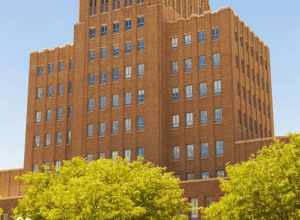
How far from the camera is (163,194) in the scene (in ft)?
160

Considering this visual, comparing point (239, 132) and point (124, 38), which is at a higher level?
point (124, 38)

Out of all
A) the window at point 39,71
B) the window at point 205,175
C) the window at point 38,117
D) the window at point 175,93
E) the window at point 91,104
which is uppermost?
the window at point 39,71

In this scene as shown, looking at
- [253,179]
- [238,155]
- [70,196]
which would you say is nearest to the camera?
[253,179]

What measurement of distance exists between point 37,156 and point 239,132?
32.6 meters

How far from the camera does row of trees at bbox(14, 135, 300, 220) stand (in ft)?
132

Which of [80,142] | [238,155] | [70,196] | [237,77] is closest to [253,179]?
[70,196]

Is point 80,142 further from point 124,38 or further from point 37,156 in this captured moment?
point 124,38

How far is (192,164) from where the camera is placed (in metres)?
80.6

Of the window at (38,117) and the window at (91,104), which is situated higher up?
the window at (91,104)

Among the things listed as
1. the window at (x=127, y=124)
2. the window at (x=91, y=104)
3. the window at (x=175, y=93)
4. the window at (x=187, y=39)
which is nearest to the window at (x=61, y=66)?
the window at (x=91, y=104)

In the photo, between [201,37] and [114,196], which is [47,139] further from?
[114,196]

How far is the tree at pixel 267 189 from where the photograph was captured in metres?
39.8

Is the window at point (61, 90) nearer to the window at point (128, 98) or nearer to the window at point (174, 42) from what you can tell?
the window at point (128, 98)

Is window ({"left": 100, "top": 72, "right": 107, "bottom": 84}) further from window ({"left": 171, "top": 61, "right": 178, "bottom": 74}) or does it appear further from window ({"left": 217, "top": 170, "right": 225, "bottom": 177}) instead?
window ({"left": 217, "top": 170, "right": 225, "bottom": 177})
